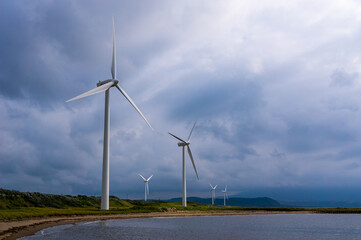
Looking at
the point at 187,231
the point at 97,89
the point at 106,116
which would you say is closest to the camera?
the point at 187,231

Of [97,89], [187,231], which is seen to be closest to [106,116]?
[97,89]

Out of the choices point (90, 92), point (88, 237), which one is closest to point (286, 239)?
point (88, 237)

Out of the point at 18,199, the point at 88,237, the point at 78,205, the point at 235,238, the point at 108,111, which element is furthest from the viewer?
the point at 78,205

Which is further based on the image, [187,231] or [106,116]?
[106,116]

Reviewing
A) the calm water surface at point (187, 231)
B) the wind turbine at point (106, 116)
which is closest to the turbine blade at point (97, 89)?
the wind turbine at point (106, 116)

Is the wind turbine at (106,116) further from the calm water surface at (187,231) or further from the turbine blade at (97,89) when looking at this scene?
the calm water surface at (187,231)

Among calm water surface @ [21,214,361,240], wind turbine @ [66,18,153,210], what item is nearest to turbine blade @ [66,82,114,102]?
wind turbine @ [66,18,153,210]

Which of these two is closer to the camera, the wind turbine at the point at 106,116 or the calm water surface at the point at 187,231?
the calm water surface at the point at 187,231

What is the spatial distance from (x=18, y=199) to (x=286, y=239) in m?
67.7

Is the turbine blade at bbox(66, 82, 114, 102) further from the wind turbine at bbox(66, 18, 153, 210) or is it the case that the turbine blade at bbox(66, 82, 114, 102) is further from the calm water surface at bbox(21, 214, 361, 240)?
the calm water surface at bbox(21, 214, 361, 240)

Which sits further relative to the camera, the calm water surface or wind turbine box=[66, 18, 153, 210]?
wind turbine box=[66, 18, 153, 210]

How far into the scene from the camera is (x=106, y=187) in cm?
6806

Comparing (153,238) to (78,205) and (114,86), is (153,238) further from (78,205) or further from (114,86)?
(78,205)

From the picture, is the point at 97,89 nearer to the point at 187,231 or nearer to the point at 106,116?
the point at 106,116
